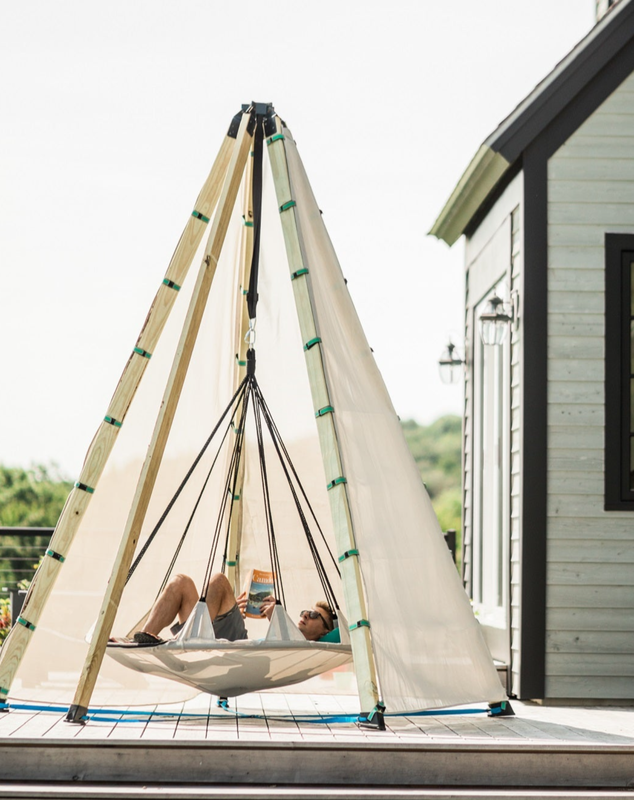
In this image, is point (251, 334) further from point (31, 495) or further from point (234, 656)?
point (31, 495)

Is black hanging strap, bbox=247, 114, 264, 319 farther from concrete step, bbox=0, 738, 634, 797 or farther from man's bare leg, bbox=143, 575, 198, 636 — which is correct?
concrete step, bbox=0, 738, 634, 797

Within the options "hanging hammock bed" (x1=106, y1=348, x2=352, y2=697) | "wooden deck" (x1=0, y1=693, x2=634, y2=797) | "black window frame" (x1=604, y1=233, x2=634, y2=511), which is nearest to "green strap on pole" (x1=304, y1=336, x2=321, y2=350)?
"hanging hammock bed" (x1=106, y1=348, x2=352, y2=697)

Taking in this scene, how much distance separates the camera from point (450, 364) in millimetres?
7914

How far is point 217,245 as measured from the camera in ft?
17.2

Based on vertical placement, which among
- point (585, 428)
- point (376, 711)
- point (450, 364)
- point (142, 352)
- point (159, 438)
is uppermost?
point (450, 364)

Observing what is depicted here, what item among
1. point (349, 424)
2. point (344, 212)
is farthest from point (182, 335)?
point (344, 212)

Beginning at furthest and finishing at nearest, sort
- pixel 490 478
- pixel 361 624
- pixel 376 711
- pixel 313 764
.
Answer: pixel 490 478
pixel 361 624
pixel 376 711
pixel 313 764

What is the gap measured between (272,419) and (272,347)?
1.36 feet

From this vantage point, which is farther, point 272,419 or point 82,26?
point 82,26

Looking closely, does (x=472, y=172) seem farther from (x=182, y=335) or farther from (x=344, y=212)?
(x=344, y=212)

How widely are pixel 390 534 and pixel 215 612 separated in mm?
1040

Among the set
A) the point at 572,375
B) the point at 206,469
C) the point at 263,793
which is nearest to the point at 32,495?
the point at 206,469

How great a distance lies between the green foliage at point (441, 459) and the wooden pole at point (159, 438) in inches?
1587

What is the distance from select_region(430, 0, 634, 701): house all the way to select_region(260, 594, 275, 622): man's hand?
1.34 meters
